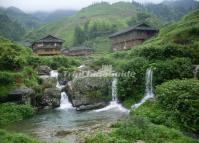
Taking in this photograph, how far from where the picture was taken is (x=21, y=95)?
39469 mm

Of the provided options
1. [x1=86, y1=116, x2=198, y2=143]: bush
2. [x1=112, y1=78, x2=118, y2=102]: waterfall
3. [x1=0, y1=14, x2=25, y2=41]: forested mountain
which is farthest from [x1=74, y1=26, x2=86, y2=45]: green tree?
[x1=86, y1=116, x2=198, y2=143]: bush

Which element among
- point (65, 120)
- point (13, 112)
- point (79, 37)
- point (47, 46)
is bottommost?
point (65, 120)

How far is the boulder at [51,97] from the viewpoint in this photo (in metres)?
43.2

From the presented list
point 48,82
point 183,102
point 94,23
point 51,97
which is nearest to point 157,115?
point 183,102

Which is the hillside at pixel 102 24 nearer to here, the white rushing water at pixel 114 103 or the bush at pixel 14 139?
the white rushing water at pixel 114 103

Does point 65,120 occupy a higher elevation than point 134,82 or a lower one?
lower

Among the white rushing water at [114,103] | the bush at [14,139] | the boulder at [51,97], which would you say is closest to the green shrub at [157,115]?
the white rushing water at [114,103]

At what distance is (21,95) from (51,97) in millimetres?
5615

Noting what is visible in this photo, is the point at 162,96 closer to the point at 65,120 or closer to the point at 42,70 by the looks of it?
the point at 65,120

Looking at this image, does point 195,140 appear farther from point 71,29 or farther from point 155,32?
point 71,29

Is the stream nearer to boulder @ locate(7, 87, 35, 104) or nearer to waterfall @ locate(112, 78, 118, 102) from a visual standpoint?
waterfall @ locate(112, 78, 118, 102)

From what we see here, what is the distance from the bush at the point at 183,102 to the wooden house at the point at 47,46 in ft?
201

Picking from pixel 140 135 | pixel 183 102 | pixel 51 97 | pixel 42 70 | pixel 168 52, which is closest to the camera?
pixel 140 135

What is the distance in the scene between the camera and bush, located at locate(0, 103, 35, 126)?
112ft
